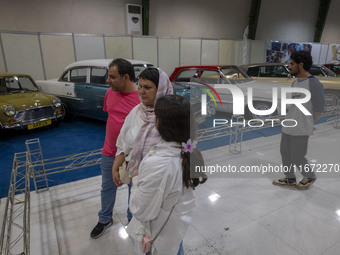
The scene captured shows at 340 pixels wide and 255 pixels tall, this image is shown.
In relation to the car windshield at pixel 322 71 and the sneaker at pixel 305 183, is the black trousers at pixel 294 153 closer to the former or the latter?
the sneaker at pixel 305 183

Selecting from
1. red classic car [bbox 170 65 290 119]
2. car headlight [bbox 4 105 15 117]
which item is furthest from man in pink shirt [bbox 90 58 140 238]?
red classic car [bbox 170 65 290 119]

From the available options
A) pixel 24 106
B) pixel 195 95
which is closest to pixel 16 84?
pixel 24 106

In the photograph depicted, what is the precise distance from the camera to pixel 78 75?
6.15 metres

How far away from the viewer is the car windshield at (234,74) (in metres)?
6.14

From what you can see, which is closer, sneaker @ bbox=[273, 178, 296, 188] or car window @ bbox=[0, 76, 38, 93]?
sneaker @ bbox=[273, 178, 296, 188]

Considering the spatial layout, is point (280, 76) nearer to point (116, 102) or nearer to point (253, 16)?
point (116, 102)

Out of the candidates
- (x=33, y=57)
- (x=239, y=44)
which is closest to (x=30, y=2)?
(x=33, y=57)

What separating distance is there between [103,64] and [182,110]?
15.3 ft

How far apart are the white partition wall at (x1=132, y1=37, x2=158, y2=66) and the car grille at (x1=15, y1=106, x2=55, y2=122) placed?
399 cm

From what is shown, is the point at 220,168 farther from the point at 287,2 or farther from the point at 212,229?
the point at 287,2

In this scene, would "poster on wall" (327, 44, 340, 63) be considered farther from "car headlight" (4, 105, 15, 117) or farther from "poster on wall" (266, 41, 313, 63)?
"car headlight" (4, 105, 15, 117)

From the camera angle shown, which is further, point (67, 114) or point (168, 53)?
point (168, 53)

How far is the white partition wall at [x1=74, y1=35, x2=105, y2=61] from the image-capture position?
7.64 m

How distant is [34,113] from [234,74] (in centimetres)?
481
